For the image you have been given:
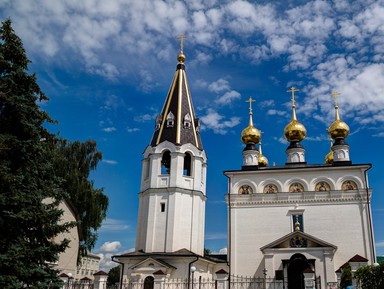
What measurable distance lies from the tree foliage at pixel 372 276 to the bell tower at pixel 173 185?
12051 mm

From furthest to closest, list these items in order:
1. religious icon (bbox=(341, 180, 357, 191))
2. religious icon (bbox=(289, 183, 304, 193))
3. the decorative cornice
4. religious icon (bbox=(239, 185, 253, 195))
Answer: religious icon (bbox=(239, 185, 253, 195)), religious icon (bbox=(289, 183, 304, 193)), religious icon (bbox=(341, 180, 357, 191)), the decorative cornice

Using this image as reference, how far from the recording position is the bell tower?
71.8 ft

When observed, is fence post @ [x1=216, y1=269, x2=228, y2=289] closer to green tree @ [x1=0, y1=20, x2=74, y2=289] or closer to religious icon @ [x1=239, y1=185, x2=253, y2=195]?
green tree @ [x1=0, y1=20, x2=74, y2=289]

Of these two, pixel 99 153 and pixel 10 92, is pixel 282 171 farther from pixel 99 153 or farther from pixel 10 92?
pixel 10 92

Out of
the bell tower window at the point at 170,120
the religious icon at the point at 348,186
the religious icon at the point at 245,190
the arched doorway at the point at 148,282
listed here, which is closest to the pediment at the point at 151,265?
the arched doorway at the point at 148,282

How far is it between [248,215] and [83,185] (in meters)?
9.83

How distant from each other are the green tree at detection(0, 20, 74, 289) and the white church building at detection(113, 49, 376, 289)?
10.7 m

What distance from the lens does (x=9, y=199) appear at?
914 centimetres

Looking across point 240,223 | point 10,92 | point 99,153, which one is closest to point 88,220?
point 99,153

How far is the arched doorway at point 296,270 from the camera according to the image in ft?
67.5

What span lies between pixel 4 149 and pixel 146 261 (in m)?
12.3

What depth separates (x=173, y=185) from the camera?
22.4 m

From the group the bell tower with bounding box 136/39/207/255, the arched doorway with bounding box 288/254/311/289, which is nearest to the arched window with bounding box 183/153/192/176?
the bell tower with bounding box 136/39/207/255

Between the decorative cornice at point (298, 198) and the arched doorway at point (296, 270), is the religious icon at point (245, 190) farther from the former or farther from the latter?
the arched doorway at point (296, 270)
